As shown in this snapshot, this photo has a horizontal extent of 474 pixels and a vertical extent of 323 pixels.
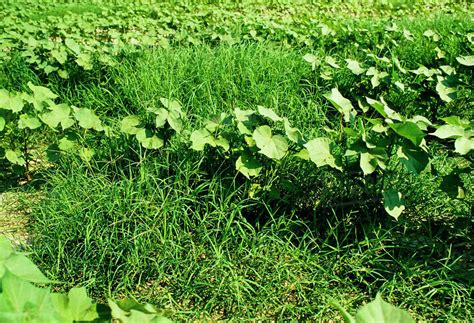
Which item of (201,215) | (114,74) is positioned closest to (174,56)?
(114,74)

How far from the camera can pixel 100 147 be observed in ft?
10.8

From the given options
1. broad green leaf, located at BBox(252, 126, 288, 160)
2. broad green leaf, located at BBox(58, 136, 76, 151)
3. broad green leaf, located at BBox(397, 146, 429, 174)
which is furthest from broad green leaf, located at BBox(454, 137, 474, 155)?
broad green leaf, located at BBox(58, 136, 76, 151)

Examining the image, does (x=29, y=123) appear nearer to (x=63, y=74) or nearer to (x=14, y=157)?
(x=14, y=157)

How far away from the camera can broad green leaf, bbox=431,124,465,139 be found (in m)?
2.39

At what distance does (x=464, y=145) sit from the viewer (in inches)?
94.3

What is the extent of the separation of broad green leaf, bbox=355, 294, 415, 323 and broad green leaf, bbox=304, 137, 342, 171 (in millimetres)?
1748

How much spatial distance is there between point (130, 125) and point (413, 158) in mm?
1407

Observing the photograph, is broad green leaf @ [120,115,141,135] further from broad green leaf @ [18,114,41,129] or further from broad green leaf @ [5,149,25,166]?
broad green leaf @ [5,149,25,166]

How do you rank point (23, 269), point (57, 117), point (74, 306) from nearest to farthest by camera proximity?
1. point (74, 306)
2. point (23, 269)
3. point (57, 117)

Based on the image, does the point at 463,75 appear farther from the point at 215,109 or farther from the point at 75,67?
the point at 75,67

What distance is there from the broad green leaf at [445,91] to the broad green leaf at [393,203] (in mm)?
762

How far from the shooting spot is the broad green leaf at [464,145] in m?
2.38

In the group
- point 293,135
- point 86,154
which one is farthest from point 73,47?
point 293,135

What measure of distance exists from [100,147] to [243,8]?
621 cm
